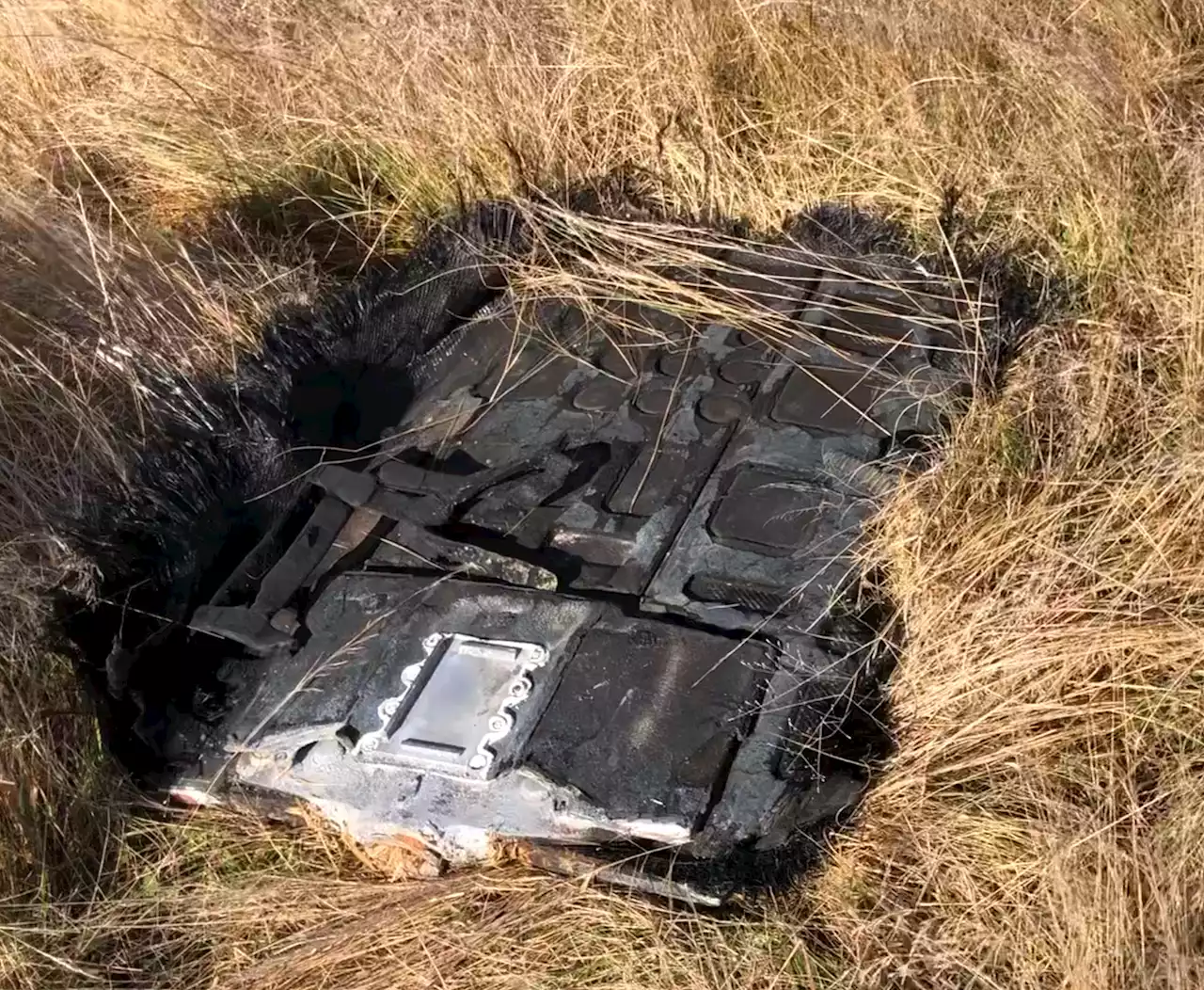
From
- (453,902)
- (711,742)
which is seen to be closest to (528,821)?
(453,902)

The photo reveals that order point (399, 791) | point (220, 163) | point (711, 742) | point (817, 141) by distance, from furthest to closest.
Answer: point (220, 163), point (817, 141), point (399, 791), point (711, 742)

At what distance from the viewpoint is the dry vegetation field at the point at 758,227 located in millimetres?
1802

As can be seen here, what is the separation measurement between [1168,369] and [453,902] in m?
1.48

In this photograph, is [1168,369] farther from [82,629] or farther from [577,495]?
[82,629]

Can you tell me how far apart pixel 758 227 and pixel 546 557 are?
1.09 m

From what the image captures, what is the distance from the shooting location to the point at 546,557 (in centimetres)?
227

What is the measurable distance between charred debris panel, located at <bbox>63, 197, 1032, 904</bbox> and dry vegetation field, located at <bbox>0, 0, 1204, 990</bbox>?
3.6 inches

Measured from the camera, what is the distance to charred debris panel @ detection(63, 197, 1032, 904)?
1918 millimetres

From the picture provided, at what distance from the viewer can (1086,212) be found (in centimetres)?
258

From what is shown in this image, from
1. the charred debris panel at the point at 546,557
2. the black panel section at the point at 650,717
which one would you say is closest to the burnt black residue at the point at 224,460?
the charred debris panel at the point at 546,557

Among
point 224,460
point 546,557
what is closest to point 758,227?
point 546,557

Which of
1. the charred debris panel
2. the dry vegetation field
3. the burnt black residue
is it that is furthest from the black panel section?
the burnt black residue

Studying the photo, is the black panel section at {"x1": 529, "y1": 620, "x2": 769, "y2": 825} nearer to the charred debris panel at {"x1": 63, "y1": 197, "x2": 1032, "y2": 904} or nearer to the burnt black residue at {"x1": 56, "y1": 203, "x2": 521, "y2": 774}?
the charred debris panel at {"x1": 63, "y1": 197, "x2": 1032, "y2": 904}

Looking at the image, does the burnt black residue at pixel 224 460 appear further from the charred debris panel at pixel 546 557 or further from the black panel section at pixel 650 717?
the black panel section at pixel 650 717
